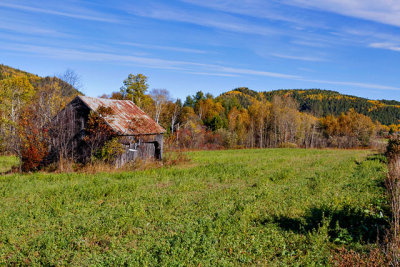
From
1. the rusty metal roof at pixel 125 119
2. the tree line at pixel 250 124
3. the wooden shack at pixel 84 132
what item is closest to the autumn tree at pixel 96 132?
the wooden shack at pixel 84 132

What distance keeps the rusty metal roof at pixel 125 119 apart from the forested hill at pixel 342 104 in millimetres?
95588

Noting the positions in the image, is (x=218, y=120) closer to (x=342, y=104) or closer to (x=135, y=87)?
(x=135, y=87)

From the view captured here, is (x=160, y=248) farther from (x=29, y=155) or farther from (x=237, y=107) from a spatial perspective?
(x=237, y=107)

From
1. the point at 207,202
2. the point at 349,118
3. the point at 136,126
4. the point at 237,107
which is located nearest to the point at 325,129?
the point at 349,118

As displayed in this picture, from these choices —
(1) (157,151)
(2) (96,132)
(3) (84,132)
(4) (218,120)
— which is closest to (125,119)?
(2) (96,132)

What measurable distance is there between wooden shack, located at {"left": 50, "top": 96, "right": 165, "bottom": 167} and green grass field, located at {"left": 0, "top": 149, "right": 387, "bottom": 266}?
5.10 m

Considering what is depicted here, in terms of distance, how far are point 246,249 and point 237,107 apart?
263 ft

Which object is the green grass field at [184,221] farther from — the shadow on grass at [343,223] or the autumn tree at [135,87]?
the autumn tree at [135,87]

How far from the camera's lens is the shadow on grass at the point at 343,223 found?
7434 millimetres

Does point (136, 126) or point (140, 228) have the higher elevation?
point (136, 126)

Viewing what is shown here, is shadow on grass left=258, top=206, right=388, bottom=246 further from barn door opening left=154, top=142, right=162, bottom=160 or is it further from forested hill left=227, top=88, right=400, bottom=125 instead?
forested hill left=227, top=88, right=400, bottom=125

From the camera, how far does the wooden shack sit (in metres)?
18.9

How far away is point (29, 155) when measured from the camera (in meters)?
16.8

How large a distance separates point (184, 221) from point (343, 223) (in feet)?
16.9
